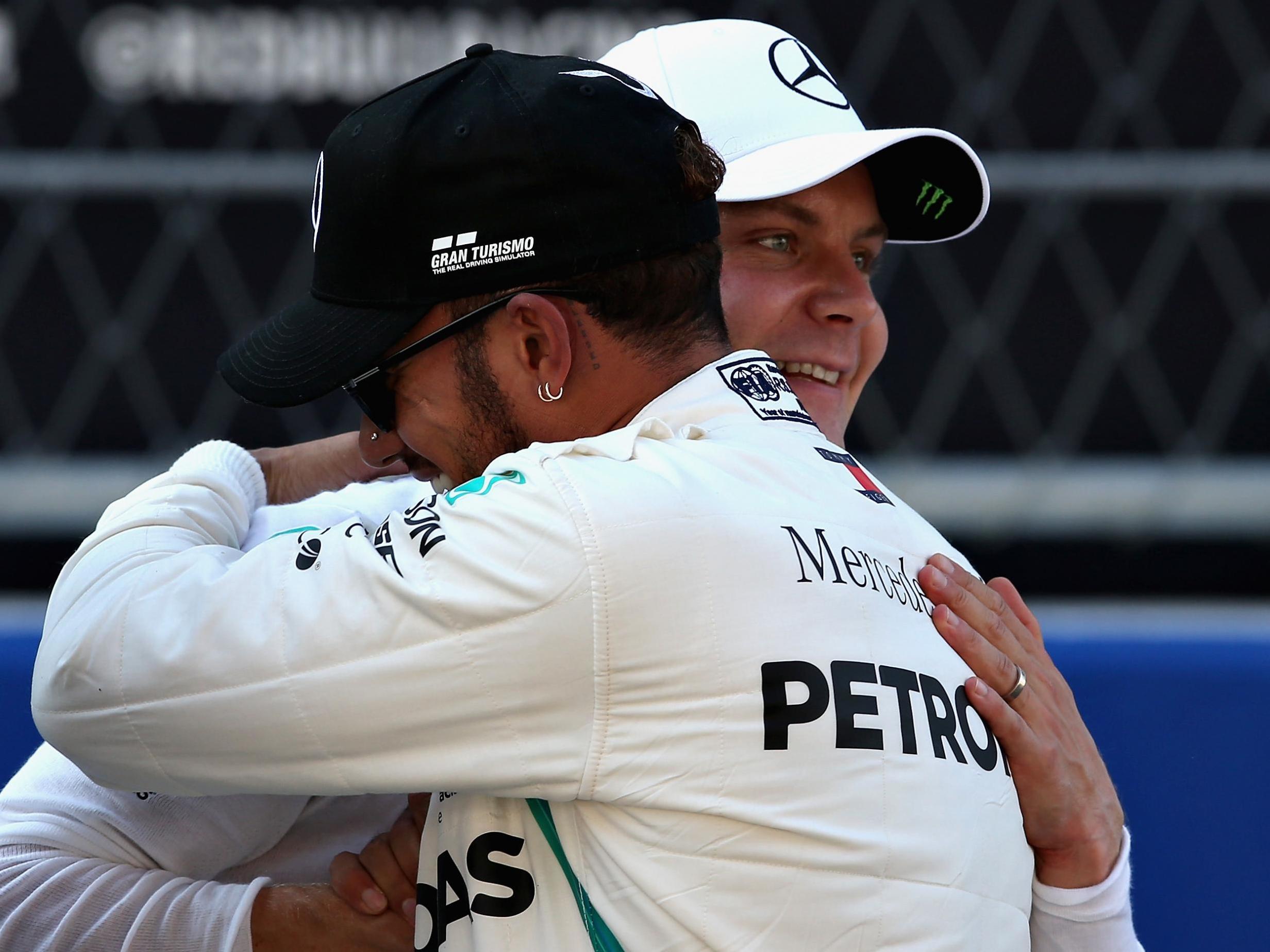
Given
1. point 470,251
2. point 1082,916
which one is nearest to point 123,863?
point 470,251

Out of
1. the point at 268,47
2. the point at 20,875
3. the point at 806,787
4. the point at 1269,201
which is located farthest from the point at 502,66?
the point at 1269,201

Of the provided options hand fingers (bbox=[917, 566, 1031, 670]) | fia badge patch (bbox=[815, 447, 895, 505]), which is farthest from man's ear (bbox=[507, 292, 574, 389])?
hand fingers (bbox=[917, 566, 1031, 670])

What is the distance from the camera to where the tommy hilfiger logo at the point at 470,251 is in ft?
4.13

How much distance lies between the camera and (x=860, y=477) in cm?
132

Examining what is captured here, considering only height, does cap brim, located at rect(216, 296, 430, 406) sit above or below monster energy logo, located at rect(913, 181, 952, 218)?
above

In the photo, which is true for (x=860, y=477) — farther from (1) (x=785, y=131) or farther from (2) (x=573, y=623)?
(1) (x=785, y=131)

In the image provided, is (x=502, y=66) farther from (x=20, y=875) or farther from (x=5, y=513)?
(x=5, y=513)

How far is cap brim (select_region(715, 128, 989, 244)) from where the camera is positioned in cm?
171

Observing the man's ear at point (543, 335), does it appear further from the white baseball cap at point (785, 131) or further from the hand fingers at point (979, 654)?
the white baseball cap at point (785, 131)

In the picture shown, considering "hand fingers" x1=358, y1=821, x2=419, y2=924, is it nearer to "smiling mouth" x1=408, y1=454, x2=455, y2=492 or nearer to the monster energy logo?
"smiling mouth" x1=408, y1=454, x2=455, y2=492

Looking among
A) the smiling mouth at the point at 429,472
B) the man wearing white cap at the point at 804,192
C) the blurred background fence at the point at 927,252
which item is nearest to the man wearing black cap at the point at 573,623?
the smiling mouth at the point at 429,472

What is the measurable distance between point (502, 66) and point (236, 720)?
61 cm

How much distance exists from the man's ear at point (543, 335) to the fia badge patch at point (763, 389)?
0.14m

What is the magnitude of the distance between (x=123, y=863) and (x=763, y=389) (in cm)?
72
